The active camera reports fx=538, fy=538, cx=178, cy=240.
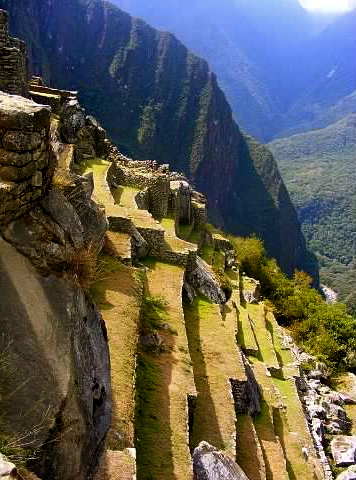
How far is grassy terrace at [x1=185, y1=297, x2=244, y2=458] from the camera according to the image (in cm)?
1120

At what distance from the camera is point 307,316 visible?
103 feet

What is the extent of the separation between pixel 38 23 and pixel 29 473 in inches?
7849

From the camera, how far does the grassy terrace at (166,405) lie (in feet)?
27.7

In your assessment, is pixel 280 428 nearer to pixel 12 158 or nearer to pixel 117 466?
pixel 117 466

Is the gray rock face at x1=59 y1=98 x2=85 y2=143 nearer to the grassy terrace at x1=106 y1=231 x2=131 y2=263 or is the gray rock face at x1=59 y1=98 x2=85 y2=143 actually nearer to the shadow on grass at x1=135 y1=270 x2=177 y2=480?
the grassy terrace at x1=106 y1=231 x2=131 y2=263

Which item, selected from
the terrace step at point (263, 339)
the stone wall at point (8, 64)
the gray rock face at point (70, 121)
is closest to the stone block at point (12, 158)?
the stone wall at point (8, 64)

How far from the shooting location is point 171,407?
392 inches

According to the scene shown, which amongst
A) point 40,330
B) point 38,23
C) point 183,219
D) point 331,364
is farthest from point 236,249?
point 38,23

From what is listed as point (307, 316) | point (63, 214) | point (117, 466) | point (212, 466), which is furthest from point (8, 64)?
point (307, 316)

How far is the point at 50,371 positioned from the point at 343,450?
1455 centimetres

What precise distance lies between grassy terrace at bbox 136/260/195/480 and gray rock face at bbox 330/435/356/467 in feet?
24.2

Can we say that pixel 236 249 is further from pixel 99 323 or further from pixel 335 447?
pixel 99 323

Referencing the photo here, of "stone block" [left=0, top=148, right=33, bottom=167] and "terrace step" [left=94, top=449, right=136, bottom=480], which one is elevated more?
"stone block" [left=0, top=148, right=33, bottom=167]

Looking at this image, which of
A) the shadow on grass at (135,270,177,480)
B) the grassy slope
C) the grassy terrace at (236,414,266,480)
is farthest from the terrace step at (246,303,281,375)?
the grassy slope
